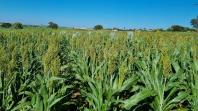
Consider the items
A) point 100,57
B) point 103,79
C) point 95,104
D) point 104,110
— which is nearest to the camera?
point 104,110

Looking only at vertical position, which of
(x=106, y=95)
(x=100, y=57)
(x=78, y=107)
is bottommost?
(x=78, y=107)

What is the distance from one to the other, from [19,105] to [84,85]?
1954 mm

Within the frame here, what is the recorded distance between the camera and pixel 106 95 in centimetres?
499

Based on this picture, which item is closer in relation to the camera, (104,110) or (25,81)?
(104,110)

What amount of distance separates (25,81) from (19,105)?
0.97 meters

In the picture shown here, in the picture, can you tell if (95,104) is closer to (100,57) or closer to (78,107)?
(78,107)

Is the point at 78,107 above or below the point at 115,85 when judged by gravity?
below

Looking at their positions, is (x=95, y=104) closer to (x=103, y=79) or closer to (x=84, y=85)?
(x=103, y=79)

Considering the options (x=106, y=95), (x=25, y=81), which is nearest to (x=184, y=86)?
(x=106, y=95)

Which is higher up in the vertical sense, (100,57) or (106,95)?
(100,57)

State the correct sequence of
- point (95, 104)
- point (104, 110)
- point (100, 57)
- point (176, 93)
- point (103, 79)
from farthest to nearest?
1. point (100, 57)
2. point (176, 93)
3. point (103, 79)
4. point (95, 104)
5. point (104, 110)

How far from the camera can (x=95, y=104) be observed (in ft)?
16.2

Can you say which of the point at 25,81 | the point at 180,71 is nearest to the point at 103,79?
the point at 25,81

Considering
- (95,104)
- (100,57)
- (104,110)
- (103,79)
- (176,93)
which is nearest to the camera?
(104,110)
